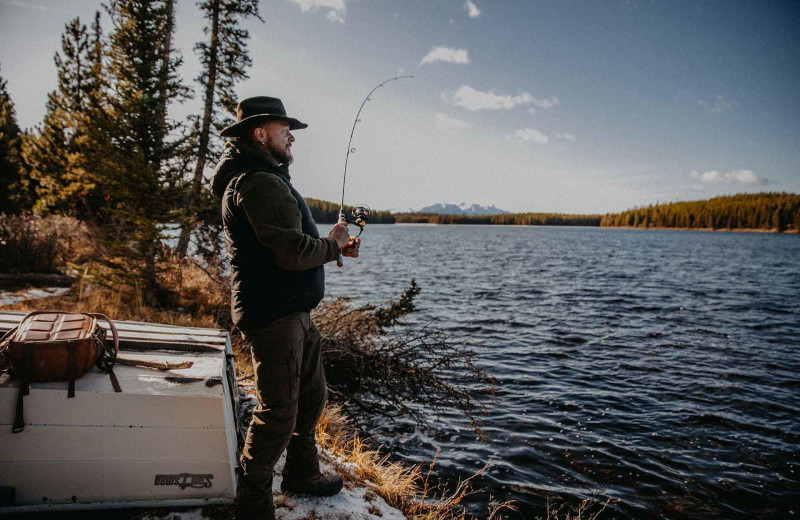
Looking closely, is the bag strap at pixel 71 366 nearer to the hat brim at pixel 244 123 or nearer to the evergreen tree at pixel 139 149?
the hat brim at pixel 244 123

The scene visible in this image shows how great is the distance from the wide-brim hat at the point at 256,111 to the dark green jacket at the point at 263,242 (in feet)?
0.28

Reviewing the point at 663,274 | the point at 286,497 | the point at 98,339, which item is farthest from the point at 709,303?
the point at 98,339

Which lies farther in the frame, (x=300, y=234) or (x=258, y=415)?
(x=258, y=415)

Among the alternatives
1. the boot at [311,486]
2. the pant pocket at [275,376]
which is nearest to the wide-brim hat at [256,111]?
the pant pocket at [275,376]

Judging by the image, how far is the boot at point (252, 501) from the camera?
2.67m

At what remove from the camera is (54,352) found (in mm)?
2373

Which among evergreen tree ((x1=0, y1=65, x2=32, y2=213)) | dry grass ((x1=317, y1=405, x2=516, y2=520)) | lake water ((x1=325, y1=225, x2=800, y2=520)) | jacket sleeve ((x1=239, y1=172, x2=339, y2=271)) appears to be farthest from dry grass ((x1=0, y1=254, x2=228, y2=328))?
evergreen tree ((x1=0, y1=65, x2=32, y2=213))

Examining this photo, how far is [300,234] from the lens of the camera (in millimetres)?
2502

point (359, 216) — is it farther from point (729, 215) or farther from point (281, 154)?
point (729, 215)

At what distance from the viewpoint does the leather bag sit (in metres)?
2.32

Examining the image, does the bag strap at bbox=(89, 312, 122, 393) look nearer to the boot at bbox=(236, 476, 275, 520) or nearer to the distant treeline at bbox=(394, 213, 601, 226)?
the boot at bbox=(236, 476, 275, 520)

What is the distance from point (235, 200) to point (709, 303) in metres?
19.8

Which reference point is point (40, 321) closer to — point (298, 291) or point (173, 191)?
point (298, 291)

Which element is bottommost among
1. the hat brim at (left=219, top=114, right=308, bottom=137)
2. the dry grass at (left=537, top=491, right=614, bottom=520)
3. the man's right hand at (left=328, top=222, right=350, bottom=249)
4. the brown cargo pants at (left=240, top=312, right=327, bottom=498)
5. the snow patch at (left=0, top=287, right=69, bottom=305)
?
the dry grass at (left=537, top=491, right=614, bottom=520)
